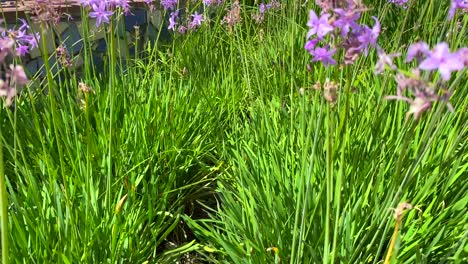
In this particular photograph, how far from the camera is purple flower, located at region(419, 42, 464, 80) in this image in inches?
29.6

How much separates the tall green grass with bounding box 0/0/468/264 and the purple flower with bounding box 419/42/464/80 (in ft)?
0.69

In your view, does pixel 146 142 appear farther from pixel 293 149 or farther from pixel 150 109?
pixel 293 149

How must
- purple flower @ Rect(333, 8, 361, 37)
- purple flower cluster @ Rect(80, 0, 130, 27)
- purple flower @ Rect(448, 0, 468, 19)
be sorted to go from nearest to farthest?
purple flower @ Rect(333, 8, 361, 37) < purple flower @ Rect(448, 0, 468, 19) < purple flower cluster @ Rect(80, 0, 130, 27)

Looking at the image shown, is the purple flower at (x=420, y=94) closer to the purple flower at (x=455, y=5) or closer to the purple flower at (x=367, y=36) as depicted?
the purple flower at (x=367, y=36)

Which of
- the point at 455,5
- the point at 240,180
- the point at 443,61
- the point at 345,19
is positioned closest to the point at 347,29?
the point at 345,19

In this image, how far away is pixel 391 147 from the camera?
1804mm

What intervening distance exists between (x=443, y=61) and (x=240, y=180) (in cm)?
113

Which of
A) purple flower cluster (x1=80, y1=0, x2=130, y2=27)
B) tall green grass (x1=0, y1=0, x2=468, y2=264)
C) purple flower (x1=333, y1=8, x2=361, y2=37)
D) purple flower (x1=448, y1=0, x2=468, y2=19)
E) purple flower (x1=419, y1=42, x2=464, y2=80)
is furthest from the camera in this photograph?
purple flower cluster (x1=80, y1=0, x2=130, y2=27)

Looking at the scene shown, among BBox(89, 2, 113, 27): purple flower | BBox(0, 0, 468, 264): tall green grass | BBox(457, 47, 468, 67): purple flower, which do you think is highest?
BBox(457, 47, 468, 67): purple flower

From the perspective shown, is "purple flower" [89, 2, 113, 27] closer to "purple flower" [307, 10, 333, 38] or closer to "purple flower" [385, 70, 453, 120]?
"purple flower" [307, 10, 333, 38]

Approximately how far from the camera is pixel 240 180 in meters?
1.82

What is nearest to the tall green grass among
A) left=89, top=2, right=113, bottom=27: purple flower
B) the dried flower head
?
the dried flower head

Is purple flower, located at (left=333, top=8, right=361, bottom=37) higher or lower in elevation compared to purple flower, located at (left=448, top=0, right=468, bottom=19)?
higher

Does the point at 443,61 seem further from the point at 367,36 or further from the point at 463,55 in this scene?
the point at 367,36
